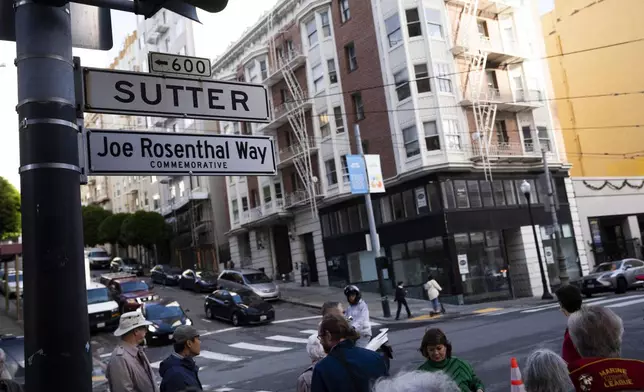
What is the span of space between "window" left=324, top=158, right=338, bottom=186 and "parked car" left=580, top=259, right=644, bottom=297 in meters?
14.9

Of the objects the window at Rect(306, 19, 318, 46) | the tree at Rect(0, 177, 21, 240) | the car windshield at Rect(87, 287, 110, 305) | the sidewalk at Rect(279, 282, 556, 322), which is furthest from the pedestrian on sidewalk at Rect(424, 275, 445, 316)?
the tree at Rect(0, 177, 21, 240)

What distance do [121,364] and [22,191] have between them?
8.81 feet

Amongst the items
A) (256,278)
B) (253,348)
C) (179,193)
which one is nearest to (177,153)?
(253,348)

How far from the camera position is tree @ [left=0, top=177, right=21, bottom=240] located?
3431cm

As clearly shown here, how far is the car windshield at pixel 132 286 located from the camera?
86.1 feet

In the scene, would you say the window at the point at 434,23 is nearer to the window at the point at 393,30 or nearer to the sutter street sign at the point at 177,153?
the window at the point at 393,30

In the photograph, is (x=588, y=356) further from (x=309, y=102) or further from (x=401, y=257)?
(x=309, y=102)

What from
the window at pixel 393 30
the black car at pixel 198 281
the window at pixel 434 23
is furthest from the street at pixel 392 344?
the window at pixel 393 30

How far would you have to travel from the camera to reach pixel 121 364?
514 centimetres

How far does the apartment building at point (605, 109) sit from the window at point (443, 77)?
1125 centimetres

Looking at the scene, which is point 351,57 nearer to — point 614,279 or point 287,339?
point 614,279

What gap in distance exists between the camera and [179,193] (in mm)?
55094

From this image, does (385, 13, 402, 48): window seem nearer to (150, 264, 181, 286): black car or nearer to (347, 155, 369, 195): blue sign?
(347, 155, 369, 195): blue sign

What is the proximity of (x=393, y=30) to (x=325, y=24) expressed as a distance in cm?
606
